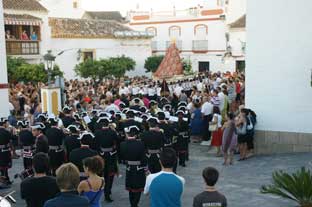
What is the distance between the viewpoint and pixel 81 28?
41938 millimetres

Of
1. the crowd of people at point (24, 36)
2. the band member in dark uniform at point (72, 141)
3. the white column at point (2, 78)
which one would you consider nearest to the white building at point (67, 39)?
the crowd of people at point (24, 36)

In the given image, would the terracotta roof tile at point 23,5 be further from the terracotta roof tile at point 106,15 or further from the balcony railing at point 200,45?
the terracotta roof tile at point 106,15

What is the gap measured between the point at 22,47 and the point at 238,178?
28.5 metres

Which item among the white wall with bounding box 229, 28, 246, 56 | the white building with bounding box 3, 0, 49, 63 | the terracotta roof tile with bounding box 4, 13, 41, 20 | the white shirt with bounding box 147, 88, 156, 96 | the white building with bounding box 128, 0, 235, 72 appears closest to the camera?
the white shirt with bounding box 147, 88, 156, 96

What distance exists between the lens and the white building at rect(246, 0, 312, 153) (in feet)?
43.9

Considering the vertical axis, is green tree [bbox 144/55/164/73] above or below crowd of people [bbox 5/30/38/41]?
below

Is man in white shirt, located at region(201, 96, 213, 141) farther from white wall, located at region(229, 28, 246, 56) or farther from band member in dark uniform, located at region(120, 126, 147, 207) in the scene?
white wall, located at region(229, 28, 246, 56)

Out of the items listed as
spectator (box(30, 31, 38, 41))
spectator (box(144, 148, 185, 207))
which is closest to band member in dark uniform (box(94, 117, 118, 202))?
spectator (box(144, 148, 185, 207))

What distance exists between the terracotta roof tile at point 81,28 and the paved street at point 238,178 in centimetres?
2640

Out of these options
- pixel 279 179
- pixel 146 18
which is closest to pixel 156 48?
pixel 146 18

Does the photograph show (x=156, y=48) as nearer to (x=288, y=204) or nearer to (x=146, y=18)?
(x=146, y=18)

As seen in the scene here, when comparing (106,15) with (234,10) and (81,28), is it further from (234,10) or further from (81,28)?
(81,28)

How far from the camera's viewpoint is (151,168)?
10.4 m

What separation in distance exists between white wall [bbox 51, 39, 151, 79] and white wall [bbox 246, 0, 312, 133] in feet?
90.0
